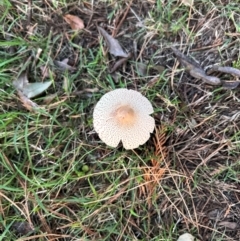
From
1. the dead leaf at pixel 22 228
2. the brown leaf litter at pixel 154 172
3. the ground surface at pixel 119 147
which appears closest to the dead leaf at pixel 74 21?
the ground surface at pixel 119 147

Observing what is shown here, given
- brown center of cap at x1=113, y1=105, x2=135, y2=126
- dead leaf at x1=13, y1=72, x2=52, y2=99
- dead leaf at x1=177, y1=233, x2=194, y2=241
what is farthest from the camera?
dead leaf at x1=13, y1=72, x2=52, y2=99

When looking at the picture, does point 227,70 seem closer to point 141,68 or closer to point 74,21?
point 141,68

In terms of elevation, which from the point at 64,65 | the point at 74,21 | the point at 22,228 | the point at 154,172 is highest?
the point at 74,21

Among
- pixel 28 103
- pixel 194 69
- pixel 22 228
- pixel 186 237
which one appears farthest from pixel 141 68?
pixel 22 228

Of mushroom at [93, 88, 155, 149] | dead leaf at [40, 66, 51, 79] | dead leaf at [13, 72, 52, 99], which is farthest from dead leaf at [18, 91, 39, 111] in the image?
mushroom at [93, 88, 155, 149]

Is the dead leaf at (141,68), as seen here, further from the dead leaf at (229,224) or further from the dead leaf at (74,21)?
the dead leaf at (229,224)

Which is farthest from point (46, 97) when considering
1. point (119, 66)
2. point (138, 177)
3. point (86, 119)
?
point (138, 177)

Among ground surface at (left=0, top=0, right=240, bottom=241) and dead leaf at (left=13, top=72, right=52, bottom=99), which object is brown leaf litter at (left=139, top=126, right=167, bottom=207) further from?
dead leaf at (left=13, top=72, right=52, bottom=99)

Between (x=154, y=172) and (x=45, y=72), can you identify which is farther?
(x=45, y=72)
